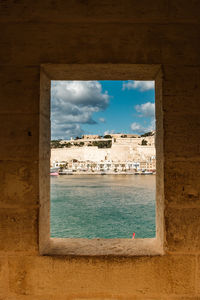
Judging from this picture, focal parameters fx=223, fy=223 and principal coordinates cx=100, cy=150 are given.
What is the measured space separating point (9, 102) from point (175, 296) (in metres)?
1.81

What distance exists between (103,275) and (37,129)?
1.14m

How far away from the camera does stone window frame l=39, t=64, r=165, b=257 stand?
5.33ft

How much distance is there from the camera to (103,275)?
1562 mm

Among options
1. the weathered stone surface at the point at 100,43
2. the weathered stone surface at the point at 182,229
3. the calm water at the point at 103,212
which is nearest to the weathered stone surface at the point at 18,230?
the weathered stone surface at the point at 182,229

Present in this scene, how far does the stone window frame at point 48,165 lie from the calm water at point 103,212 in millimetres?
19354

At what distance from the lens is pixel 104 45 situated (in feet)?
5.33

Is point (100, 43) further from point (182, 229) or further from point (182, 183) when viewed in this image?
point (182, 229)

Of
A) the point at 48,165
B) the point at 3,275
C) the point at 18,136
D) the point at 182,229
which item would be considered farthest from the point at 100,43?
the point at 3,275

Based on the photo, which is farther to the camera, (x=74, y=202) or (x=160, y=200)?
(x=74, y=202)

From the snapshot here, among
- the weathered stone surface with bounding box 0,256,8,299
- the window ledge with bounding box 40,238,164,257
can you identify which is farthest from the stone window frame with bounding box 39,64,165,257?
the weathered stone surface with bounding box 0,256,8,299

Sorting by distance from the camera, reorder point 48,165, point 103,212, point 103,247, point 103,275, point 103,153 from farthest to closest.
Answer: point 103,153, point 103,212, point 48,165, point 103,247, point 103,275

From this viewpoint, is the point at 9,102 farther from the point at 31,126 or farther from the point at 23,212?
the point at 23,212

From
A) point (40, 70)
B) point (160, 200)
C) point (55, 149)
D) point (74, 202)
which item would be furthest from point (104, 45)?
point (55, 149)

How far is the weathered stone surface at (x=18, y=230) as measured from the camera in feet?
5.18
